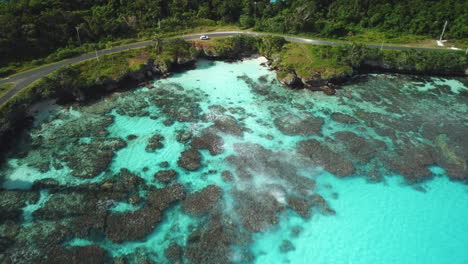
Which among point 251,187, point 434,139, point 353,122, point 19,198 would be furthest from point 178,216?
point 434,139

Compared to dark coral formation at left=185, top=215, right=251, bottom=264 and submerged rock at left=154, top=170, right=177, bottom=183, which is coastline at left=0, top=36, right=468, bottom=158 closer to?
submerged rock at left=154, top=170, right=177, bottom=183

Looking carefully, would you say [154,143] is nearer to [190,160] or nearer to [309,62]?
[190,160]

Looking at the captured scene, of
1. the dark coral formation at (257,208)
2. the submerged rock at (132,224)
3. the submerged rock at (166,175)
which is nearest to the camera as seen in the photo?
the submerged rock at (132,224)

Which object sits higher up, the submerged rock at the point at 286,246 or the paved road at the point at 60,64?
the paved road at the point at 60,64

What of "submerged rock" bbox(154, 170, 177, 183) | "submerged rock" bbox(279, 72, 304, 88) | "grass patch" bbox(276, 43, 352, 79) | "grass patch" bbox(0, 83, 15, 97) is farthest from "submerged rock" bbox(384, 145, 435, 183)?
"grass patch" bbox(0, 83, 15, 97)

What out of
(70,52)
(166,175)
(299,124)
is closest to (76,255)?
(166,175)

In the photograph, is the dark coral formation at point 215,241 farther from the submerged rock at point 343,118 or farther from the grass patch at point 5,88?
the grass patch at point 5,88

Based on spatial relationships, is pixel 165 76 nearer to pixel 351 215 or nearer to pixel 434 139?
pixel 351 215

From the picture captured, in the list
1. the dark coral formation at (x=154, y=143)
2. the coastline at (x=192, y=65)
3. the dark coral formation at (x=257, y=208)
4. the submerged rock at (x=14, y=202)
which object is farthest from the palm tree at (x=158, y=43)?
the dark coral formation at (x=257, y=208)
